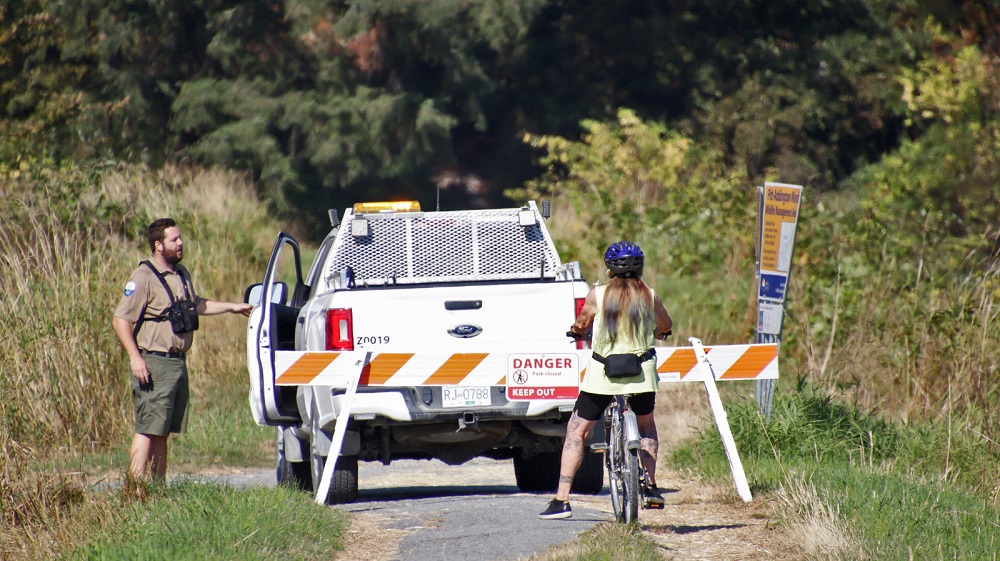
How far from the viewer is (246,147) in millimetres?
36000

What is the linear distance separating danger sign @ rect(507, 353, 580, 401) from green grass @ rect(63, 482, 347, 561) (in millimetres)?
1284

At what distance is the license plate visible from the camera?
8945mm

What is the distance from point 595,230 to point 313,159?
17.0 m

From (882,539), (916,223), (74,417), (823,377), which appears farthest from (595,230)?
(882,539)

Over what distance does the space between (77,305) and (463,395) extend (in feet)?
17.5

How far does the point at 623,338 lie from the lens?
7.66 metres

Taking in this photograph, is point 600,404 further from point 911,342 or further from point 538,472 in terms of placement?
point 911,342

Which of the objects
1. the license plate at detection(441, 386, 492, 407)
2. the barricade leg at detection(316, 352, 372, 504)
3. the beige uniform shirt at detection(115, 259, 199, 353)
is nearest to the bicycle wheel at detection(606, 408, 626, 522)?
the license plate at detection(441, 386, 492, 407)

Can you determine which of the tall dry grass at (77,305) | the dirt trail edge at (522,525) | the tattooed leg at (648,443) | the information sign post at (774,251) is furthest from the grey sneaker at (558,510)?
the information sign post at (774,251)

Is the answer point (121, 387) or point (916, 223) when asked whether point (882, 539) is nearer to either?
point (121, 387)

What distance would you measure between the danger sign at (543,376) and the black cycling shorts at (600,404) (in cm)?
78

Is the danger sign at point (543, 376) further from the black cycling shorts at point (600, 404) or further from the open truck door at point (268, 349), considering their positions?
the open truck door at point (268, 349)

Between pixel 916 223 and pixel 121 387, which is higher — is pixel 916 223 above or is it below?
above

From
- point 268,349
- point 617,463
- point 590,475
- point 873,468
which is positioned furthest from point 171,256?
point 873,468
